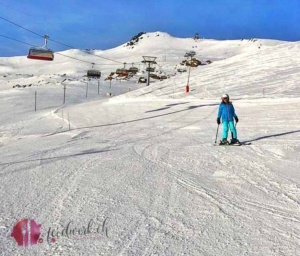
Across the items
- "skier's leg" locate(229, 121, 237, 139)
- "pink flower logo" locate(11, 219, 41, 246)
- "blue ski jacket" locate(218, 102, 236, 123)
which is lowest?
"pink flower logo" locate(11, 219, 41, 246)

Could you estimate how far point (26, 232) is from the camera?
18.0ft

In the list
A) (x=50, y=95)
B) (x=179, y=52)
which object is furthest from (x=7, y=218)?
(x=179, y=52)

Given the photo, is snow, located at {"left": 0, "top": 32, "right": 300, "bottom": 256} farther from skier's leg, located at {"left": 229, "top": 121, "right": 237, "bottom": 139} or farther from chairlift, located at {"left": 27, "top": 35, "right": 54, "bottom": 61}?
chairlift, located at {"left": 27, "top": 35, "right": 54, "bottom": 61}

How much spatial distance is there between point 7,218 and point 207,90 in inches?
1246

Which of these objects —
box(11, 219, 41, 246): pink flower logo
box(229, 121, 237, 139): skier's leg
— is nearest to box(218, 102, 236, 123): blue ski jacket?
box(229, 121, 237, 139): skier's leg

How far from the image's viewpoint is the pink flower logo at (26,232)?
5043 mm

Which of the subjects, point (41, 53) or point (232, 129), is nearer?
point (232, 129)

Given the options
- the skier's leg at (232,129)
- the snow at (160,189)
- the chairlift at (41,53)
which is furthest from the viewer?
the chairlift at (41,53)

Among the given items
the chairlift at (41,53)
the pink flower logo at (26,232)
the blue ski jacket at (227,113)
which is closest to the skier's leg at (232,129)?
the blue ski jacket at (227,113)

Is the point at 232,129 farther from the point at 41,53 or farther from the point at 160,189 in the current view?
the point at 41,53

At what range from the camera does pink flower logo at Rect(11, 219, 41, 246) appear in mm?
5043

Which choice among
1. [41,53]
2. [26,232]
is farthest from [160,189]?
[41,53]

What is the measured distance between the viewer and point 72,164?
9.47m

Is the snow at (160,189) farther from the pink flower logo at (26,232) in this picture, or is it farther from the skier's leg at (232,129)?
the skier's leg at (232,129)
